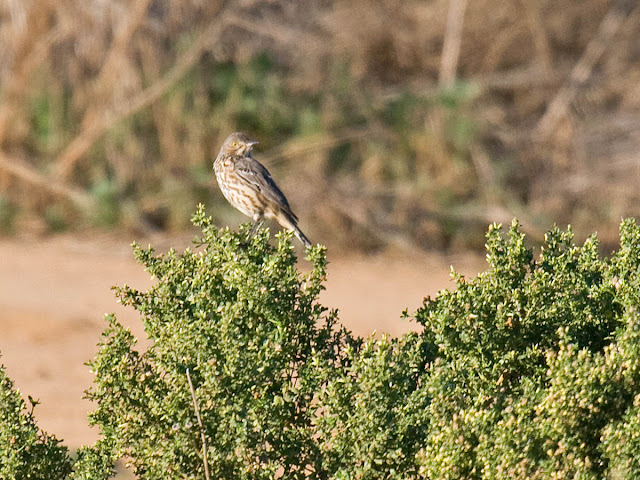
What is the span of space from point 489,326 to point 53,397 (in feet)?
18.8

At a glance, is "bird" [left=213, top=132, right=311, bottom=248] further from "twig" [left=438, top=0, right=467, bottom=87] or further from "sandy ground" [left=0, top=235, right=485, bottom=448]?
"twig" [left=438, top=0, right=467, bottom=87]

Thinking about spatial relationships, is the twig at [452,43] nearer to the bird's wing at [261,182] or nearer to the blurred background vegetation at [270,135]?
the blurred background vegetation at [270,135]

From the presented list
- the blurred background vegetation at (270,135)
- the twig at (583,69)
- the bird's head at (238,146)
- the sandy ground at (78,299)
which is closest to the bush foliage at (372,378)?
the bird's head at (238,146)

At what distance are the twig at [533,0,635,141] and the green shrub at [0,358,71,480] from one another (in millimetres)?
10665

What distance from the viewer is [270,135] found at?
14.3 metres

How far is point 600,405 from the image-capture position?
424 cm

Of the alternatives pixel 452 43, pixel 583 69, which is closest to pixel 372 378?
pixel 452 43

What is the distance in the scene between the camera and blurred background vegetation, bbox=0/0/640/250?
13578 mm

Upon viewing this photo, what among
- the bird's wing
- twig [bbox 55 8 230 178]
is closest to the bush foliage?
the bird's wing

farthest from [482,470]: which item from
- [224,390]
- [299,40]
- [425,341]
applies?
[299,40]

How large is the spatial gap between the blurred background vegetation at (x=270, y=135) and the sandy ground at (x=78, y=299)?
1.43 ft

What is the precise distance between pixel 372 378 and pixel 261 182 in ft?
10.1

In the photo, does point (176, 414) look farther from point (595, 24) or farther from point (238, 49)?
point (595, 24)

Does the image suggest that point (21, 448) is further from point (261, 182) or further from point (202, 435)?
point (261, 182)
